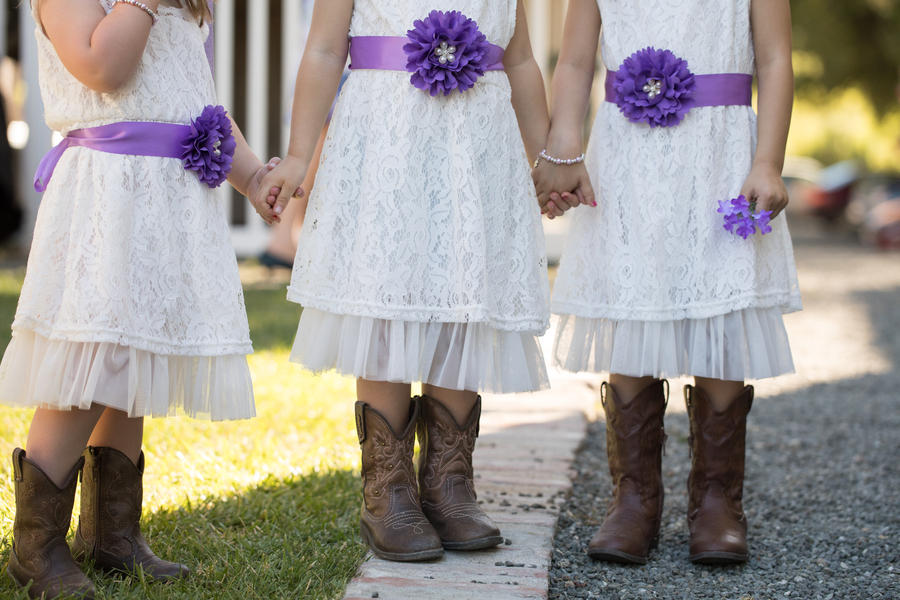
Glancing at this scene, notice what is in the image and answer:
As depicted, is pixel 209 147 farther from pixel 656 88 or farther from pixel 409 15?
pixel 656 88

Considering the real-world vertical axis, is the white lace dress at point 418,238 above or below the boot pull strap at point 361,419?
above

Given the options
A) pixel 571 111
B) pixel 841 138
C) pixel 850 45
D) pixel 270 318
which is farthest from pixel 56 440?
pixel 841 138

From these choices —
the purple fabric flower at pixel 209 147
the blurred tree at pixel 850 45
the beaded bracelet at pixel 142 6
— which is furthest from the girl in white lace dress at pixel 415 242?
the blurred tree at pixel 850 45

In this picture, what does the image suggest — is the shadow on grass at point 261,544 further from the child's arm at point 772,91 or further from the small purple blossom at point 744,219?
the child's arm at point 772,91

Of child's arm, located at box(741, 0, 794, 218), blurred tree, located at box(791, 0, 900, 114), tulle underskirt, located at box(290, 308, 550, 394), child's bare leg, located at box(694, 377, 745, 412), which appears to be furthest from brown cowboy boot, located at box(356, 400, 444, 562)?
blurred tree, located at box(791, 0, 900, 114)

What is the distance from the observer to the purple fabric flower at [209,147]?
1614 mm

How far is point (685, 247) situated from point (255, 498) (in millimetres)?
1180

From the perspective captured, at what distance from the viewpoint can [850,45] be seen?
15.6 m

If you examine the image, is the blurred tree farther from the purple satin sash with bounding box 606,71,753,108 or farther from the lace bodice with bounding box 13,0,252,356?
the lace bodice with bounding box 13,0,252,356

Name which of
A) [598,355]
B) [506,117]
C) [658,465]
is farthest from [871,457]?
[506,117]

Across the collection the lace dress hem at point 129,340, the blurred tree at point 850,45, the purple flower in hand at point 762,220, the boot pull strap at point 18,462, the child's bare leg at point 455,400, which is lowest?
the boot pull strap at point 18,462

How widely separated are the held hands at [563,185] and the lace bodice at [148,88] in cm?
76

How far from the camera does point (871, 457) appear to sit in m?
2.85

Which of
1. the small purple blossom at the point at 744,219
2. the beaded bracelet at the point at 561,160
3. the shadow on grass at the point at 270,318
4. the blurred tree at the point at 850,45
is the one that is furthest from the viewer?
the blurred tree at the point at 850,45
